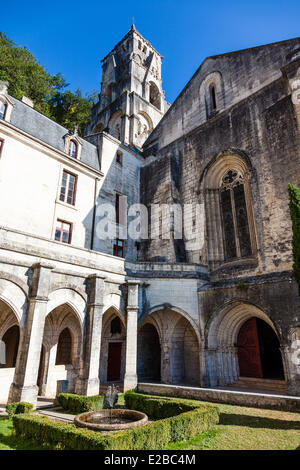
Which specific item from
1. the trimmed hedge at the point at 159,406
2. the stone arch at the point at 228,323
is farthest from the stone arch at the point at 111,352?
the trimmed hedge at the point at 159,406

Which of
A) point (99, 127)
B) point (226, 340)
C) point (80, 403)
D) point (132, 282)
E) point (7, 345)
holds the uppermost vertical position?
point (99, 127)

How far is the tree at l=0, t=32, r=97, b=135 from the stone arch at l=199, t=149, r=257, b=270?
1846cm

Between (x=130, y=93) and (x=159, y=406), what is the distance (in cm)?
2623

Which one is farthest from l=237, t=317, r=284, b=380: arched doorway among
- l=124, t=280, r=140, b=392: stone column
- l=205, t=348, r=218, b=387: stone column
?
l=124, t=280, r=140, b=392: stone column

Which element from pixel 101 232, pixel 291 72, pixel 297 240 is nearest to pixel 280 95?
pixel 291 72

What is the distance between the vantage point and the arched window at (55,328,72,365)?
562 inches

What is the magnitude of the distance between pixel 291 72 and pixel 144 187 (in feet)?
36.2

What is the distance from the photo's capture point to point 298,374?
1099 centimetres

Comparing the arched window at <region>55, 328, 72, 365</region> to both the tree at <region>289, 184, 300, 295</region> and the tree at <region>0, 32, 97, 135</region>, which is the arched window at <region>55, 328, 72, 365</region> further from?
the tree at <region>0, 32, 97, 135</region>

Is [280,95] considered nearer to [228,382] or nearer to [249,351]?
[249,351]

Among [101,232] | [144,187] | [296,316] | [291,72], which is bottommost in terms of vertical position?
[296,316]

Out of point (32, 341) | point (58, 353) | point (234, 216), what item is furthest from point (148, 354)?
point (234, 216)

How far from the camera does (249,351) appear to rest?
1438cm

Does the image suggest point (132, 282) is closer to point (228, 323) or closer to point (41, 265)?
point (41, 265)
